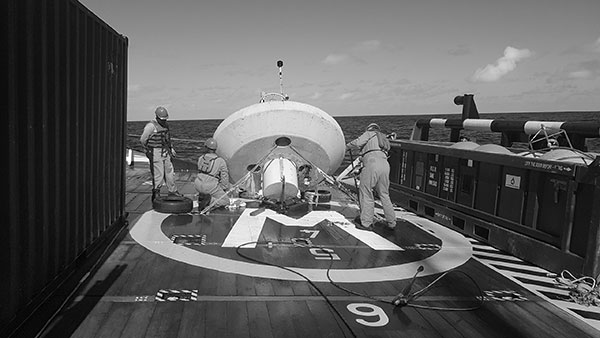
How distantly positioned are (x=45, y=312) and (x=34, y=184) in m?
1.23

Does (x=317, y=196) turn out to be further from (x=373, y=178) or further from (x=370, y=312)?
(x=370, y=312)

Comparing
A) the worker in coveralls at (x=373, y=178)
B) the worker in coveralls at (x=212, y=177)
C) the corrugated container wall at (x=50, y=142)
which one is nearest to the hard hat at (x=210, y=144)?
the worker in coveralls at (x=212, y=177)

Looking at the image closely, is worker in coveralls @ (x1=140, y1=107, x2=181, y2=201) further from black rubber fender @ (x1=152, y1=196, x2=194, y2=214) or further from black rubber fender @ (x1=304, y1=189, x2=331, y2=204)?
black rubber fender @ (x1=304, y1=189, x2=331, y2=204)

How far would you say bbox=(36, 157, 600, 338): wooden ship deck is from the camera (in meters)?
4.36

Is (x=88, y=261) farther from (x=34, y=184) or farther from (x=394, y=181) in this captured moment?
(x=394, y=181)

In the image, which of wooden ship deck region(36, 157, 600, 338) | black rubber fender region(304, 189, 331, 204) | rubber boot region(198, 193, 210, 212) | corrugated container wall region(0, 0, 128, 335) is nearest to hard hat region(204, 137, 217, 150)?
rubber boot region(198, 193, 210, 212)

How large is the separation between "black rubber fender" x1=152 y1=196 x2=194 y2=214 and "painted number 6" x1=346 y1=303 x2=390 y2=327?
5183mm

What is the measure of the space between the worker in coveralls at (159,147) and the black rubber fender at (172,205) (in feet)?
2.27

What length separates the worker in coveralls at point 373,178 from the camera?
27.6 feet

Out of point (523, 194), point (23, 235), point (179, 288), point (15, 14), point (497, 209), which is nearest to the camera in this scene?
point (15, 14)

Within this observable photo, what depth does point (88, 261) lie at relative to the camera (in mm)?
5984

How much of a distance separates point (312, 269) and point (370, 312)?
143cm

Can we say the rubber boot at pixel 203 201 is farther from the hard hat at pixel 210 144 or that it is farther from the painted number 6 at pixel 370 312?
the painted number 6 at pixel 370 312

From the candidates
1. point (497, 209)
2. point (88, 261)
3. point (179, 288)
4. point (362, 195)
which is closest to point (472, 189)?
point (497, 209)
